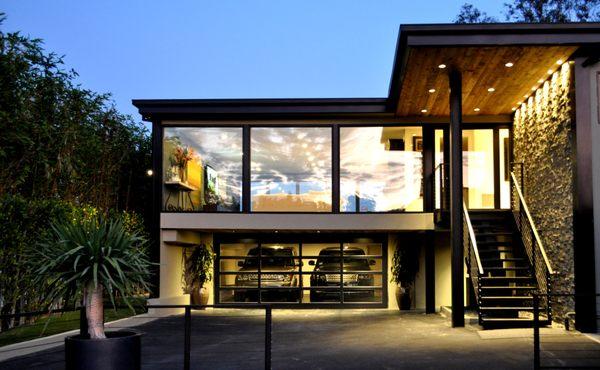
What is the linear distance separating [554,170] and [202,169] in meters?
8.29

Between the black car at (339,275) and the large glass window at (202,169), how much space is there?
2.96 m

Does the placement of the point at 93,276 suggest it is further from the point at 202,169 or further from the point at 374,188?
the point at 374,188

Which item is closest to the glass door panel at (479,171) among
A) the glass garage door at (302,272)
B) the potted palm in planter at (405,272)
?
the potted palm in planter at (405,272)

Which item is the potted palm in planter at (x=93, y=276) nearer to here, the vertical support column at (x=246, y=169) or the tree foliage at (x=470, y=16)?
the vertical support column at (x=246, y=169)

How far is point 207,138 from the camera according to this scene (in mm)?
17047

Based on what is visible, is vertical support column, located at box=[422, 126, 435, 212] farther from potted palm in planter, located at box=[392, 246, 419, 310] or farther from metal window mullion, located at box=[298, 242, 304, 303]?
metal window mullion, located at box=[298, 242, 304, 303]

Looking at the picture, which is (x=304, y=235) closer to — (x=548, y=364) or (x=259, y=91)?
(x=548, y=364)

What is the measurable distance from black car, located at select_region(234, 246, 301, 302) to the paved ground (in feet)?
11.9

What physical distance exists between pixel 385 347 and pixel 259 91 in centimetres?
12398

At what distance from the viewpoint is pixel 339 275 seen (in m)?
18.0

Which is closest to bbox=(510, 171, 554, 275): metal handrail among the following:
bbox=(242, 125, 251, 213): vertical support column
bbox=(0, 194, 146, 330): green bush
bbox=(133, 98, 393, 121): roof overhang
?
bbox=(133, 98, 393, 121): roof overhang

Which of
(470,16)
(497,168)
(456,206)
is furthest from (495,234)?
(470,16)

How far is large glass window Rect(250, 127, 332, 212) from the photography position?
55.0 ft

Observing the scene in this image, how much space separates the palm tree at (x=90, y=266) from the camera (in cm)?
649
